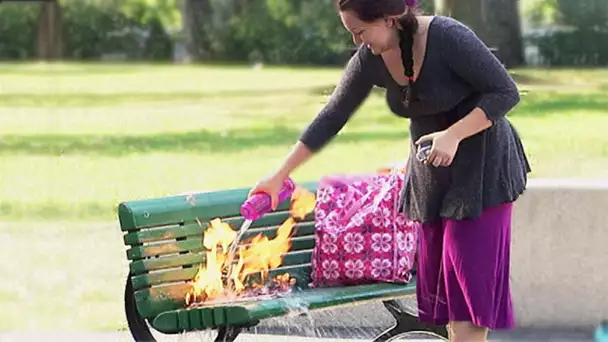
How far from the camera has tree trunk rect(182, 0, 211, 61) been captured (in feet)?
125

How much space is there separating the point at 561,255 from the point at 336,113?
246 centimetres

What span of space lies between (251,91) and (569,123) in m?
9.45

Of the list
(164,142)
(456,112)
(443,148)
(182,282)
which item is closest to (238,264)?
(182,282)

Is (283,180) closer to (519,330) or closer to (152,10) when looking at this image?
(519,330)

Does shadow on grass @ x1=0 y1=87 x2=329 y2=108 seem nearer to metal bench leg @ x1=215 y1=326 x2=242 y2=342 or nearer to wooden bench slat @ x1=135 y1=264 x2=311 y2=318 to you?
wooden bench slat @ x1=135 y1=264 x2=311 y2=318

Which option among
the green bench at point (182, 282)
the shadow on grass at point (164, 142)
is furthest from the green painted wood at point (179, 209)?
the shadow on grass at point (164, 142)

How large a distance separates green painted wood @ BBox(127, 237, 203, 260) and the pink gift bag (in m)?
0.54

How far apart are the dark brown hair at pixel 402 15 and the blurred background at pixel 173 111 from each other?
762 millimetres

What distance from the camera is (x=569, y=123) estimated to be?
52.1 feet

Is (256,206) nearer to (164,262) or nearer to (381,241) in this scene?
(164,262)

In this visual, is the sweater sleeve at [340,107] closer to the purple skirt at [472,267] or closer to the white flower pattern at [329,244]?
the purple skirt at [472,267]

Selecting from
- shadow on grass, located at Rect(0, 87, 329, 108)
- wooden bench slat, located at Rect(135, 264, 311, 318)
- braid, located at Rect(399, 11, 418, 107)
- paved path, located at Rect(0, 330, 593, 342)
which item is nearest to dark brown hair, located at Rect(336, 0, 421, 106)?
braid, located at Rect(399, 11, 418, 107)

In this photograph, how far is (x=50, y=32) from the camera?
136 ft

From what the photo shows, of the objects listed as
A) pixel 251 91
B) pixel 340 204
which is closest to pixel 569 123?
pixel 251 91
